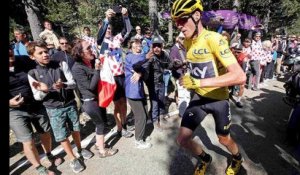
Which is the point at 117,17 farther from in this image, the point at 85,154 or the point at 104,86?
the point at 85,154

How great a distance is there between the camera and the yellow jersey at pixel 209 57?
2863 millimetres

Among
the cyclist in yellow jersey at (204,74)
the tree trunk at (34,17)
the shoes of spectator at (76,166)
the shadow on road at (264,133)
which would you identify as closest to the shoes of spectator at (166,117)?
the shadow on road at (264,133)

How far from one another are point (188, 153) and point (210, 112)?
140 cm

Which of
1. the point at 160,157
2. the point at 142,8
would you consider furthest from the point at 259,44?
the point at 142,8

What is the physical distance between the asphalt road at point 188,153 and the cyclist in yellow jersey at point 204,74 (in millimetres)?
540

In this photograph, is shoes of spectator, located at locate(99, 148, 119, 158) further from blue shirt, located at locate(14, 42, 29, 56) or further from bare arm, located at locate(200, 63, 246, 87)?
blue shirt, located at locate(14, 42, 29, 56)

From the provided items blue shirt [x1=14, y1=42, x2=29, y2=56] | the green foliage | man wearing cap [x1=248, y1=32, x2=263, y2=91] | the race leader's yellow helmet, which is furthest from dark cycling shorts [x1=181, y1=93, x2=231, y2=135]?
the green foliage

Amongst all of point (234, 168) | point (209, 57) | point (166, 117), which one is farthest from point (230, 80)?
point (166, 117)

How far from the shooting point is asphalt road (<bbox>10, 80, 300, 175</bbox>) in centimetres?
402

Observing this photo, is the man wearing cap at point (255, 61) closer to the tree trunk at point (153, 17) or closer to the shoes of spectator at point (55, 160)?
the tree trunk at point (153, 17)

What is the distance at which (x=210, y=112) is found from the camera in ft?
11.2

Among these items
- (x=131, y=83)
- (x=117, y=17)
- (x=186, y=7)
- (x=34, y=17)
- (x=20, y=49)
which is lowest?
(x=131, y=83)

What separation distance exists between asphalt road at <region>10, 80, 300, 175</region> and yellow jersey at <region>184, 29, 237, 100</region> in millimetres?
Answer: 1429

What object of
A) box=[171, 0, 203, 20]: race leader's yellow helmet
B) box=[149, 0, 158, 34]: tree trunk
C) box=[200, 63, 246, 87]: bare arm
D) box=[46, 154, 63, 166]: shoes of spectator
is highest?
box=[149, 0, 158, 34]: tree trunk
